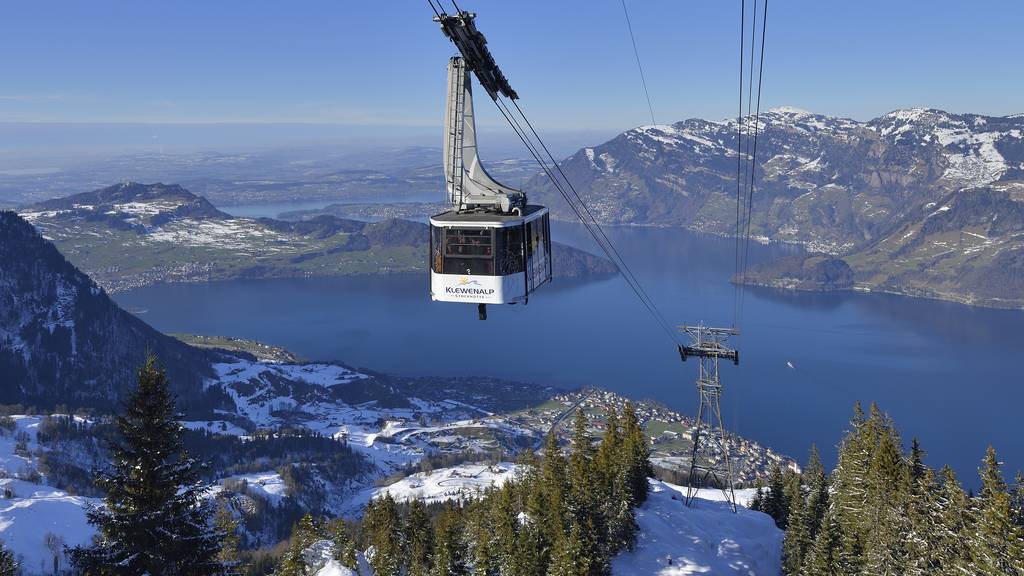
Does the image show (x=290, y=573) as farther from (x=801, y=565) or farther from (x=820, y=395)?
(x=820, y=395)

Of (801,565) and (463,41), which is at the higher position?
(463,41)

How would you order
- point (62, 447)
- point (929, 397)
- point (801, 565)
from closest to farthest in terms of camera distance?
1. point (801, 565)
2. point (62, 447)
3. point (929, 397)

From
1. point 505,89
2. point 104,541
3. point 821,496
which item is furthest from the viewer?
point 821,496

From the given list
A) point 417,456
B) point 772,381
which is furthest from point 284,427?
point 772,381

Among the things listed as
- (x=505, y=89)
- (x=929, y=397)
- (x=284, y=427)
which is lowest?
(x=284, y=427)

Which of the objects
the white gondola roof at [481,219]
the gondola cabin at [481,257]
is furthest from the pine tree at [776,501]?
the white gondola roof at [481,219]

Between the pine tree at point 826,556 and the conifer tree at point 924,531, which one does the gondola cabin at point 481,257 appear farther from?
the pine tree at point 826,556
